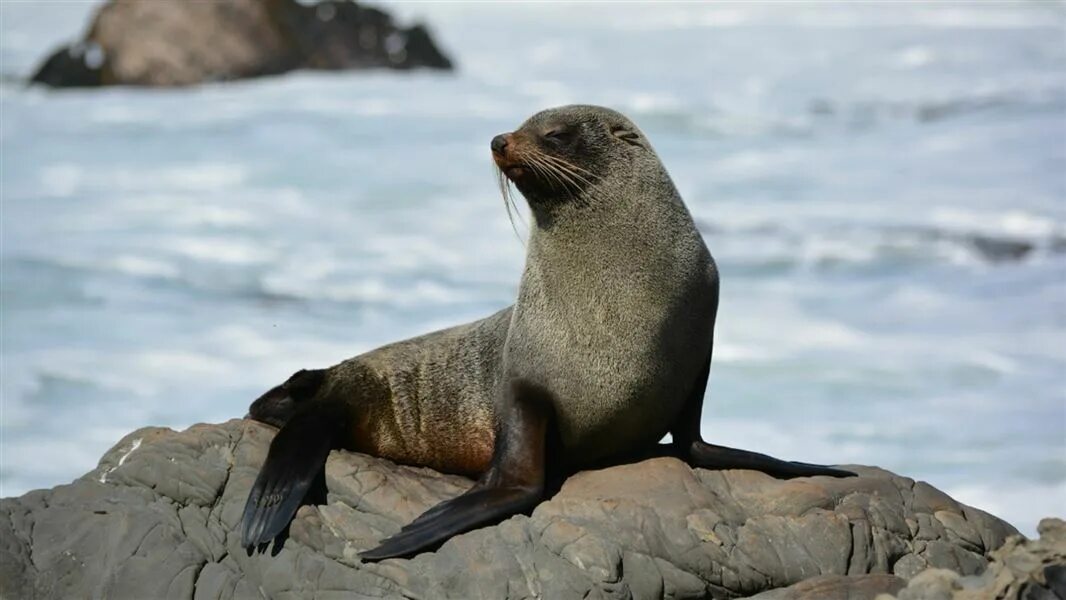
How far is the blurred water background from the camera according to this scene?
11.9 meters

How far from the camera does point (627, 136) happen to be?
572 cm

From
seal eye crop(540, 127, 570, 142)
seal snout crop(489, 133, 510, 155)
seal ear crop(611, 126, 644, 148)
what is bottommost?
seal snout crop(489, 133, 510, 155)

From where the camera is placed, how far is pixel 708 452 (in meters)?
5.57

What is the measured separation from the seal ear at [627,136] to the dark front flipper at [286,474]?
4.91 ft

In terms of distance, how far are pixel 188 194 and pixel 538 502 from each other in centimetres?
1198

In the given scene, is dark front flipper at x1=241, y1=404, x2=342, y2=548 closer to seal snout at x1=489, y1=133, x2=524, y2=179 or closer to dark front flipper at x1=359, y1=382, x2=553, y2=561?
dark front flipper at x1=359, y1=382, x2=553, y2=561

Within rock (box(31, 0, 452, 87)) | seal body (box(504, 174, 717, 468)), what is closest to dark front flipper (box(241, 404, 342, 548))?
seal body (box(504, 174, 717, 468))

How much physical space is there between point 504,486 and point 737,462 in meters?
0.88

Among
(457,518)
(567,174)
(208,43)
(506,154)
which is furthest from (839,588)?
(208,43)

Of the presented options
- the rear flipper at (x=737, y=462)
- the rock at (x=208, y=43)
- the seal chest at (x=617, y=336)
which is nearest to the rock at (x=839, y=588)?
the rear flipper at (x=737, y=462)

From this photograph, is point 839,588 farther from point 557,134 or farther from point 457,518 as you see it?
point 557,134

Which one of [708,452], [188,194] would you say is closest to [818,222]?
[188,194]

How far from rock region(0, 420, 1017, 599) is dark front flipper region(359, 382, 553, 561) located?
0.05 m

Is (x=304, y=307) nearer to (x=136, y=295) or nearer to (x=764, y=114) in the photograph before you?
(x=136, y=295)
